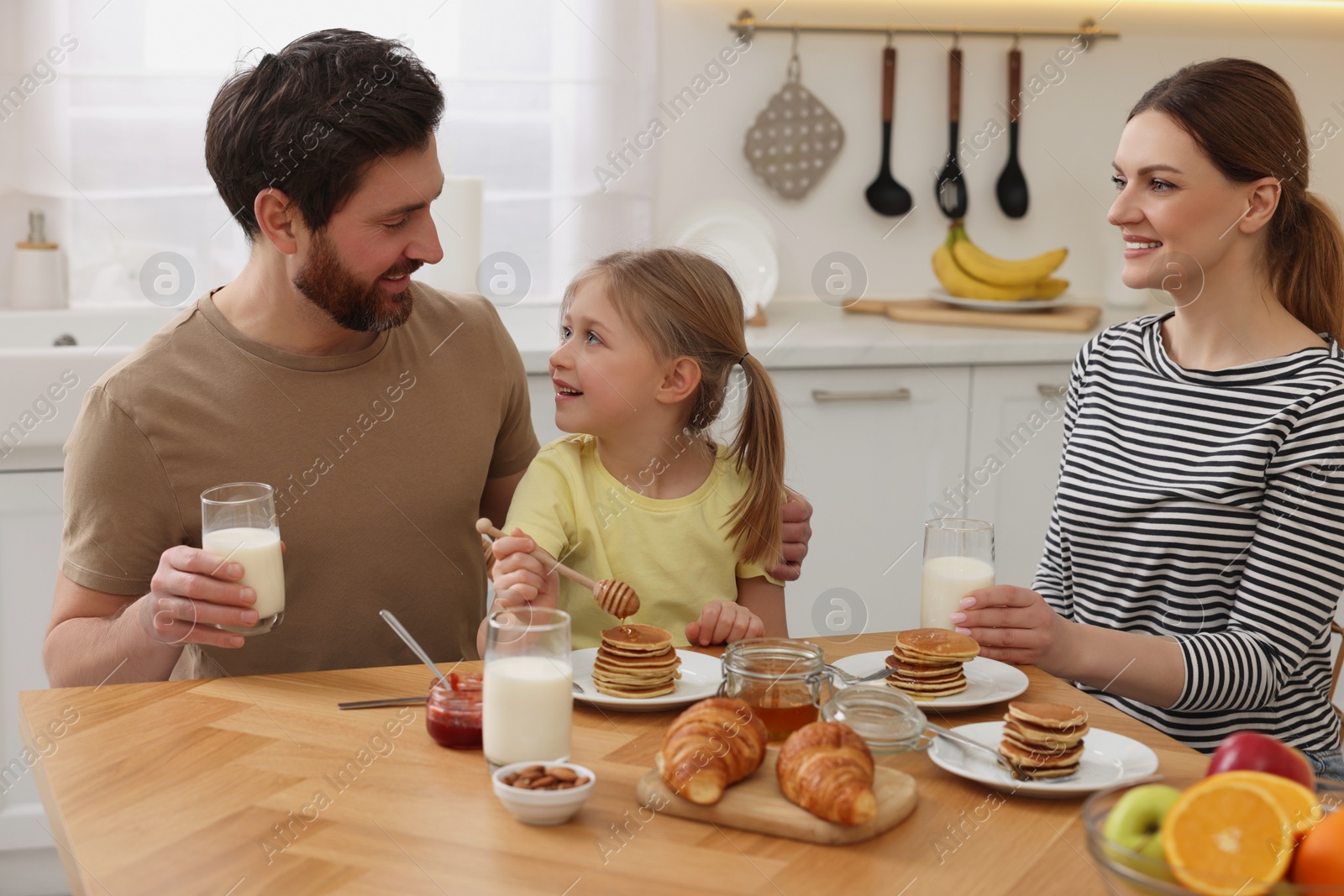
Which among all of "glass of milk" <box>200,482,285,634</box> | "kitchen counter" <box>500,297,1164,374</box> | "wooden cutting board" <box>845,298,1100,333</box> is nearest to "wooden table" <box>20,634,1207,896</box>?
"glass of milk" <box>200,482,285,634</box>

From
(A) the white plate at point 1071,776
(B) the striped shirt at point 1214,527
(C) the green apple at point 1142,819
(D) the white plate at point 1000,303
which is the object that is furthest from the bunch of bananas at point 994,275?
(C) the green apple at point 1142,819

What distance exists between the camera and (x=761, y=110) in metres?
3.17

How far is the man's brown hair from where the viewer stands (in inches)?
60.2

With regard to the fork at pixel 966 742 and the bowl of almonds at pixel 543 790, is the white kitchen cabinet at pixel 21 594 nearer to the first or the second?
the bowl of almonds at pixel 543 790

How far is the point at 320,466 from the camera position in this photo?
5.17 ft

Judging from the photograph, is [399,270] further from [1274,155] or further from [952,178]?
[952,178]

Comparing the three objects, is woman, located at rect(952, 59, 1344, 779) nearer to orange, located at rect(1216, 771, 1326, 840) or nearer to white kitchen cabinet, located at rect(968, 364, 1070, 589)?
orange, located at rect(1216, 771, 1326, 840)

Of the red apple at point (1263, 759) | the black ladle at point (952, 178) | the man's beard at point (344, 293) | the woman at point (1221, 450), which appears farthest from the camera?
the black ladle at point (952, 178)

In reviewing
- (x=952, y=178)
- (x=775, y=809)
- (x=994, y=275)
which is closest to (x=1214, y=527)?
(x=775, y=809)

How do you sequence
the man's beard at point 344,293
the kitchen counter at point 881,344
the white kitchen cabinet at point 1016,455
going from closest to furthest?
the man's beard at point 344,293, the kitchen counter at point 881,344, the white kitchen cabinet at point 1016,455

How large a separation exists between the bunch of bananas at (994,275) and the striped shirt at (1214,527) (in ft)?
4.46

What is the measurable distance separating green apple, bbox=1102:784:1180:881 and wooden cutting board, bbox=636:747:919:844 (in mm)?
254

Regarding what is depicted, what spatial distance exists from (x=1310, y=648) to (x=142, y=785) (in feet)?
4.31

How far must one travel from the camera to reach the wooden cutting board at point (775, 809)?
37.9 inches
